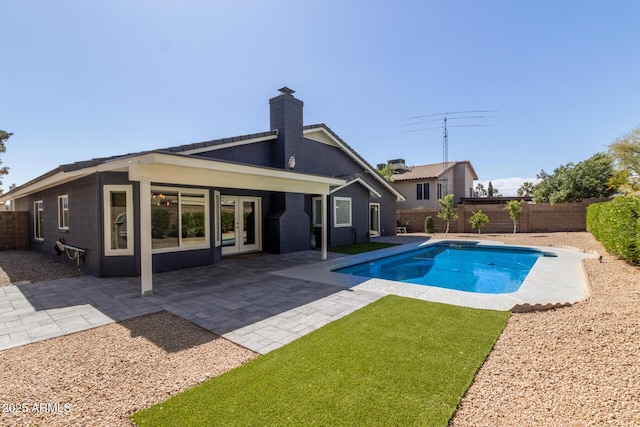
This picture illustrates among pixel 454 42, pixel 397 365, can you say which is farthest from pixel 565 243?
pixel 397 365

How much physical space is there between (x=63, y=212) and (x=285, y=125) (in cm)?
894

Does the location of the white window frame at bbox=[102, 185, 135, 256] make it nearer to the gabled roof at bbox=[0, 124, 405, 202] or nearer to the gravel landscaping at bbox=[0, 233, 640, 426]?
the gabled roof at bbox=[0, 124, 405, 202]

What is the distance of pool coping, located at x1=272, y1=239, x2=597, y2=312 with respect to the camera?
19.2 feet

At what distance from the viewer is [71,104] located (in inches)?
523

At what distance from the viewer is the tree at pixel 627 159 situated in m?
23.6

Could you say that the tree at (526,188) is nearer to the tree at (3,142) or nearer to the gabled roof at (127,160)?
the gabled roof at (127,160)

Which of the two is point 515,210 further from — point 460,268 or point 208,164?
point 208,164

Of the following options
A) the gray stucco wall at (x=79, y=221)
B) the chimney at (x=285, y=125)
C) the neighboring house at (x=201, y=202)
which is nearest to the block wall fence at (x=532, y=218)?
the neighboring house at (x=201, y=202)

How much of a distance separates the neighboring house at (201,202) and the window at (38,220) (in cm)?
5

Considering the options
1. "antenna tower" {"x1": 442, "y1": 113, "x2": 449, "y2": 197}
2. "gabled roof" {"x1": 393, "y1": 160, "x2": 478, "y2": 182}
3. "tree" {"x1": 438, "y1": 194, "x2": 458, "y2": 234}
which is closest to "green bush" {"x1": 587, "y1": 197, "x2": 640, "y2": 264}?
"tree" {"x1": 438, "y1": 194, "x2": 458, "y2": 234}

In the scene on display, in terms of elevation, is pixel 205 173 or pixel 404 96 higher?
pixel 404 96

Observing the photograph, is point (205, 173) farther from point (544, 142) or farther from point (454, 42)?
point (544, 142)

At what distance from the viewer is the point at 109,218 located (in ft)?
27.0

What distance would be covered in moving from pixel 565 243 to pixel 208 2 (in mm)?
18644
